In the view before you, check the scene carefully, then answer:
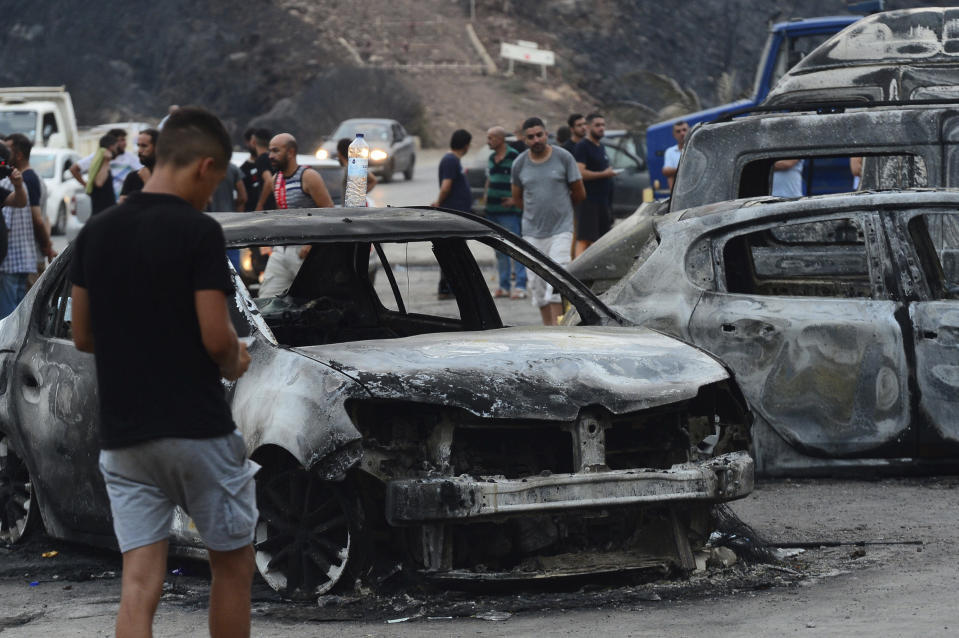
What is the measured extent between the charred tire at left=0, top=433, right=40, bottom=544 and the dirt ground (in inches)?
4.2

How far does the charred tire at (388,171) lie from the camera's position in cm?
3944

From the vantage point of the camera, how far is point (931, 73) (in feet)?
40.2


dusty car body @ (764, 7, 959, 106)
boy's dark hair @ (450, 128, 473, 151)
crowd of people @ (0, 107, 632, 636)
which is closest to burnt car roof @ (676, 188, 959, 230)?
crowd of people @ (0, 107, 632, 636)

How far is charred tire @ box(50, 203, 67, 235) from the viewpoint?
25781mm

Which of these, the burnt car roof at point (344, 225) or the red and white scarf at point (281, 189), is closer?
the burnt car roof at point (344, 225)

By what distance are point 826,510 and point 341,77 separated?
2030 inches

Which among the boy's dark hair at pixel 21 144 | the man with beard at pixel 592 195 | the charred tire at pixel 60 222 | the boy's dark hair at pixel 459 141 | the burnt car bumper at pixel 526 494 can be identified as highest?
the boy's dark hair at pixel 459 141

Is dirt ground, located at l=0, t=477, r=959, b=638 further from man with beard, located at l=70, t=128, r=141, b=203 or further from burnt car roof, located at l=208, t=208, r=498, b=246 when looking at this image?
man with beard, located at l=70, t=128, r=141, b=203

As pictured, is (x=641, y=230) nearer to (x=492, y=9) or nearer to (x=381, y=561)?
(x=381, y=561)

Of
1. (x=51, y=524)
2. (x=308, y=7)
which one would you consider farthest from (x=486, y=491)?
(x=308, y=7)

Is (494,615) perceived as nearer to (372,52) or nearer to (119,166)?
(119,166)

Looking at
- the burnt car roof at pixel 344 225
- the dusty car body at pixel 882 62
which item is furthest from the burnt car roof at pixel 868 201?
the dusty car body at pixel 882 62

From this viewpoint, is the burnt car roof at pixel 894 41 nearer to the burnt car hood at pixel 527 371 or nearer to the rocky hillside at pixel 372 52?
the burnt car hood at pixel 527 371

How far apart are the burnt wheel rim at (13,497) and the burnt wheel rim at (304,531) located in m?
1.65
